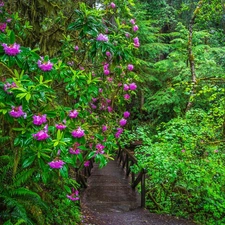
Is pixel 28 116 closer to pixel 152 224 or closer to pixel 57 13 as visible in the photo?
pixel 57 13

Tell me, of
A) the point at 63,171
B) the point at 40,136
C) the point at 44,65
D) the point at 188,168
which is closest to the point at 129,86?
the point at 188,168

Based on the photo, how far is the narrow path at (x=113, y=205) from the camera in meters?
5.63

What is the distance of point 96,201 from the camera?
7168 mm

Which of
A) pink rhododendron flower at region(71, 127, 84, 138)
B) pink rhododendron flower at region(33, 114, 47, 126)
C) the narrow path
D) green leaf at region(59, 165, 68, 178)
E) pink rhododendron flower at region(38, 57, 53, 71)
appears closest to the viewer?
pink rhododendron flower at region(33, 114, 47, 126)

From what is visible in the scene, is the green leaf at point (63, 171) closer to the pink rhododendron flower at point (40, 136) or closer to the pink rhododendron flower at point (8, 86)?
the pink rhododendron flower at point (40, 136)

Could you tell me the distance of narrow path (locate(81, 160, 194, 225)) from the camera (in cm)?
563

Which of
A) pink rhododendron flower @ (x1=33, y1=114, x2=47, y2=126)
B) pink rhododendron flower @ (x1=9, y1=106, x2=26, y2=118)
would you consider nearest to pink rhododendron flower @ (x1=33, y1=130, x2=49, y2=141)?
pink rhododendron flower @ (x1=33, y1=114, x2=47, y2=126)

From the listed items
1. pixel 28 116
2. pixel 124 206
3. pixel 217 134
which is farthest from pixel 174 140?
pixel 28 116

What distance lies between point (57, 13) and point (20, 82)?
8.87 ft

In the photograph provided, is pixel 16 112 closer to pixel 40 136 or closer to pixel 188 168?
pixel 40 136

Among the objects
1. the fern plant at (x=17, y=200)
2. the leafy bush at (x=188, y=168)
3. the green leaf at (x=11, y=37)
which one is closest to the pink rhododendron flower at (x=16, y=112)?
the green leaf at (x=11, y=37)

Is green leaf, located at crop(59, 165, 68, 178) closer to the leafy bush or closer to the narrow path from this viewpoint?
the narrow path

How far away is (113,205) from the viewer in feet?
22.7

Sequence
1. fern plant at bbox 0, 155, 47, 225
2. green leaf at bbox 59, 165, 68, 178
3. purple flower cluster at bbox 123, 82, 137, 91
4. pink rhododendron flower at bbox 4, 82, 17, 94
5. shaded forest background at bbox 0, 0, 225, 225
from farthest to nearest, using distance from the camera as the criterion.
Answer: purple flower cluster at bbox 123, 82, 137, 91, shaded forest background at bbox 0, 0, 225, 225, fern plant at bbox 0, 155, 47, 225, green leaf at bbox 59, 165, 68, 178, pink rhododendron flower at bbox 4, 82, 17, 94
